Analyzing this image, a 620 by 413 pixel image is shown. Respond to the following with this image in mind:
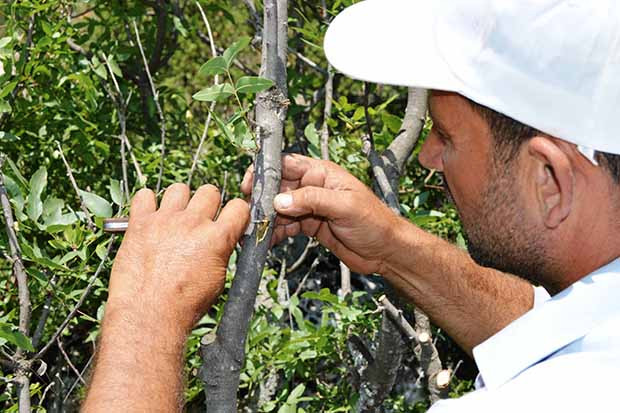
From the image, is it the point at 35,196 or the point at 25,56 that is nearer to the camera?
the point at 35,196

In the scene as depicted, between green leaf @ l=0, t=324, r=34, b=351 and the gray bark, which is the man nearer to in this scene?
green leaf @ l=0, t=324, r=34, b=351

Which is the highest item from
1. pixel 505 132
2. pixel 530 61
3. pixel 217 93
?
pixel 530 61

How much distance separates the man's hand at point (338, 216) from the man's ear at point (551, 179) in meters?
0.62

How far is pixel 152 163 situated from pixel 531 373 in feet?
5.71

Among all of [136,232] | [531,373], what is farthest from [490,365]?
[136,232]

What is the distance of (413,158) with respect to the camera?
11.6 ft

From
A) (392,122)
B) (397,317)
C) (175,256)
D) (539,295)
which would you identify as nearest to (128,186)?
(392,122)

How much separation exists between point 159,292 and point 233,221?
0.22 metres

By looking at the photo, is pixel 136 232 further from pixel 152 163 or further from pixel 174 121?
pixel 174 121

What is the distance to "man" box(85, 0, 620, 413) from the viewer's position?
167 cm

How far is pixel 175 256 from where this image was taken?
2049 mm

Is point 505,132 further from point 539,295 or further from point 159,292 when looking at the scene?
point 539,295

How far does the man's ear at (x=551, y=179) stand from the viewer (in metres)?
1.72

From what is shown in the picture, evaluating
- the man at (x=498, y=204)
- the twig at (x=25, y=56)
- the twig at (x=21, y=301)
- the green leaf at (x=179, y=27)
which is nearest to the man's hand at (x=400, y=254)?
the man at (x=498, y=204)
